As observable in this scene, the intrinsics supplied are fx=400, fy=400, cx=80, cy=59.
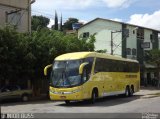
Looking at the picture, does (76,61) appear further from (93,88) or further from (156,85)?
(156,85)

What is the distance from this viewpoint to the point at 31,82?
37719 mm

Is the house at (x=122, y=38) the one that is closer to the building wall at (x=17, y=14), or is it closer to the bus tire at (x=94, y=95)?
the building wall at (x=17, y=14)

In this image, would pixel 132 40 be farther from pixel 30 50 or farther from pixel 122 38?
pixel 30 50

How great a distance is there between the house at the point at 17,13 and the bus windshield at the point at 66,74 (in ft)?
42.3

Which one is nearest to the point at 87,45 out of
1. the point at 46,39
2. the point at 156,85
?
the point at 46,39

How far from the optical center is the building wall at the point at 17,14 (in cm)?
3741

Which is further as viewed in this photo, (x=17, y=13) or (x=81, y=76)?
(x=17, y=13)

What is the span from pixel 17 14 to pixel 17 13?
11 cm

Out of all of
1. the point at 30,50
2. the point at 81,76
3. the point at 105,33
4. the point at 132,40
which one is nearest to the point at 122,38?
the point at 105,33

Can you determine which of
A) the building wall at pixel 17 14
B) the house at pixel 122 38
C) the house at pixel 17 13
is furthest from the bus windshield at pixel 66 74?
the house at pixel 122 38

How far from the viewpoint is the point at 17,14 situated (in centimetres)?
3912

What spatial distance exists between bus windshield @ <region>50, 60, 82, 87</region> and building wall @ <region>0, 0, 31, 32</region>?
13606mm

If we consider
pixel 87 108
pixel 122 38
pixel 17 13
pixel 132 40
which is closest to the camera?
pixel 87 108

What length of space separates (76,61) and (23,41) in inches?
300
